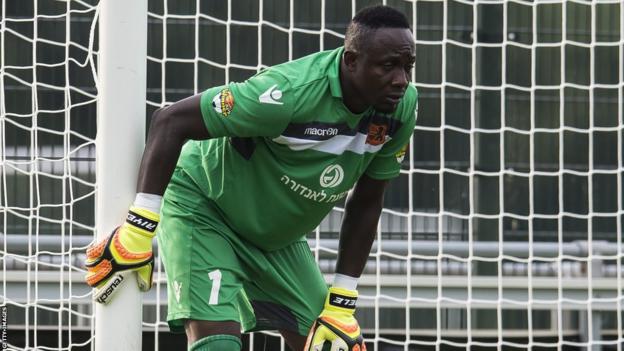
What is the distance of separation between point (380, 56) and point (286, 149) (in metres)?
0.39

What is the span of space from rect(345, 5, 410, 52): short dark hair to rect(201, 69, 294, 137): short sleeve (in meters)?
0.22

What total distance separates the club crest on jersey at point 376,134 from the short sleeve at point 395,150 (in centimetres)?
6

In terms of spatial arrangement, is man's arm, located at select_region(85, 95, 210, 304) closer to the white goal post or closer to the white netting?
the white goal post

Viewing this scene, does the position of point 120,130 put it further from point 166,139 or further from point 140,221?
point 140,221

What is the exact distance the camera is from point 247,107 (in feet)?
9.35

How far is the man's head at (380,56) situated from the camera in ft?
9.34

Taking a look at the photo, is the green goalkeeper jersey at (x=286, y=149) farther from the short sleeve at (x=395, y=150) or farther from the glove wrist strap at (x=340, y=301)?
the glove wrist strap at (x=340, y=301)

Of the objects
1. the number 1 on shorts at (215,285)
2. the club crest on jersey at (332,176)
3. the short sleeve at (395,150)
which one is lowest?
the number 1 on shorts at (215,285)

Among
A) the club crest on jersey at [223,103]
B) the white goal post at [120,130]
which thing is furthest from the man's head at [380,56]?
the white goal post at [120,130]

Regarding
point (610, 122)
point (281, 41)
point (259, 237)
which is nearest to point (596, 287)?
point (610, 122)

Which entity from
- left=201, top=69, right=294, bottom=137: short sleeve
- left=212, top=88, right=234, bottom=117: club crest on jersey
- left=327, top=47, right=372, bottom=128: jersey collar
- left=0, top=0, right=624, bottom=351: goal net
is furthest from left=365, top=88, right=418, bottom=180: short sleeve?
left=0, top=0, right=624, bottom=351: goal net

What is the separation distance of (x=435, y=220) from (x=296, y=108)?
3143 mm

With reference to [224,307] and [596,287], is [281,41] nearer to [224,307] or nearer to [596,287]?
[596,287]

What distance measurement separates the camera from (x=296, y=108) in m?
2.91
